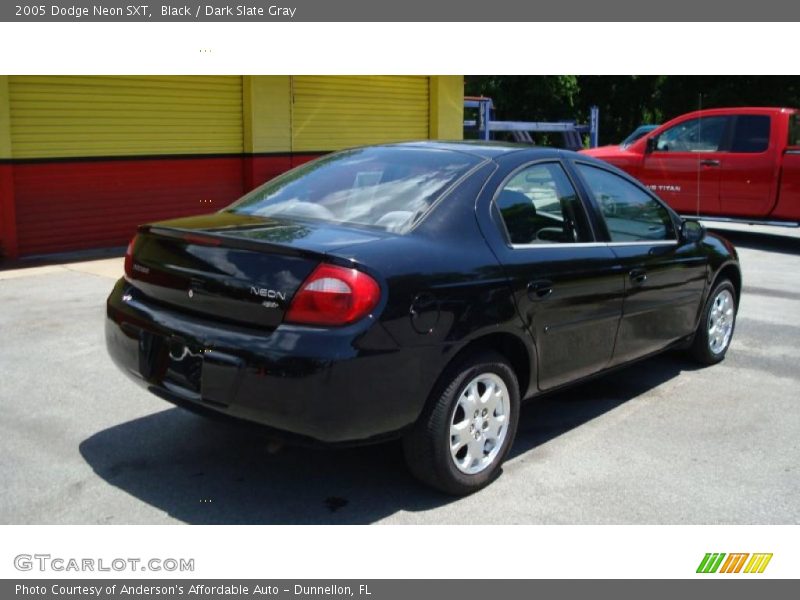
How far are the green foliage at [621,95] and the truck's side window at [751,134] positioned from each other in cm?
1902

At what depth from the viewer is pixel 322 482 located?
4.25m

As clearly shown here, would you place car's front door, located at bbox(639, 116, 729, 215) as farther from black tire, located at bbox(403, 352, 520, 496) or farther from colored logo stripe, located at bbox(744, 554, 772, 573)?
colored logo stripe, located at bbox(744, 554, 772, 573)

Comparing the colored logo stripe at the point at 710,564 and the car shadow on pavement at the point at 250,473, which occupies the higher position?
the car shadow on pavement at the point at 250,473

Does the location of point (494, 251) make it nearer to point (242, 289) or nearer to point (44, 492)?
point (242, 289)

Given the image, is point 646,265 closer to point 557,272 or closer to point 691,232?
point 691,232

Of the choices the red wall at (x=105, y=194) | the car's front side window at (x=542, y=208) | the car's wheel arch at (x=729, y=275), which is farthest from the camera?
the red wall at (x=105, y=194)

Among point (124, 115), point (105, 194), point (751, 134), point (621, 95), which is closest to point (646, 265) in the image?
point (105, 194)

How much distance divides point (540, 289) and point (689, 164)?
9.68 meters

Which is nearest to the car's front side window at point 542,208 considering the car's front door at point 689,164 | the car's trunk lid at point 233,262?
the car's trunk lid at point 233,262

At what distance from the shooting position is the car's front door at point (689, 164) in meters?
12.8

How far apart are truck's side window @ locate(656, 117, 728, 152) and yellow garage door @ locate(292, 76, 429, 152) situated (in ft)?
14.3

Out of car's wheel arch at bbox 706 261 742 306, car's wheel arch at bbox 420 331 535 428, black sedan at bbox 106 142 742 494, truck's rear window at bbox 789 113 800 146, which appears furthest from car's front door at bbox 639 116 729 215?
car's wheel arch at bbox 420 331 535 428

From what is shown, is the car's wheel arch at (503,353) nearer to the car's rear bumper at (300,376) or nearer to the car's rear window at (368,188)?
the car's rear bumper at (300,376)

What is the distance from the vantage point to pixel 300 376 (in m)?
3.45
